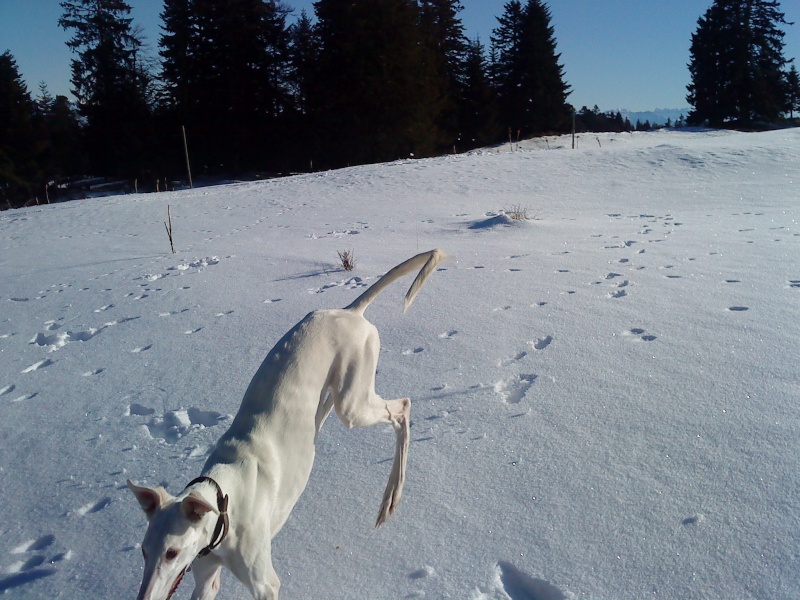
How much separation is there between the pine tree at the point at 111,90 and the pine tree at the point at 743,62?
27932 mm

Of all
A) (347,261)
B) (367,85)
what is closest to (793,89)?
(367,85)

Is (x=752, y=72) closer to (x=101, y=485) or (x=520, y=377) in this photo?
(x=520, y=377)

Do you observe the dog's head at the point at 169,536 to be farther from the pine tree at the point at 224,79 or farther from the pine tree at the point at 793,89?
the pine tree at the point at 793,89

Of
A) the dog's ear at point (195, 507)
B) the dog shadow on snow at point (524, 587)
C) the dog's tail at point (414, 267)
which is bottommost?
the dog shadow on snow at point (524, 587)

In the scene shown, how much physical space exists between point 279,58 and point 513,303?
28.0 meters

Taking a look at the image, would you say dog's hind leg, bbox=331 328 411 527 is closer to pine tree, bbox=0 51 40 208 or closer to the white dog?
the white dog

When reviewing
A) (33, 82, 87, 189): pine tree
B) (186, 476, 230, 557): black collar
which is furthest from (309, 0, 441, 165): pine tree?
(186, 476, 230, 557): black collar

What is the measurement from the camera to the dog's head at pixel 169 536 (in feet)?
5.14

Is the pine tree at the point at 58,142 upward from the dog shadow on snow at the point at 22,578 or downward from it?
upward

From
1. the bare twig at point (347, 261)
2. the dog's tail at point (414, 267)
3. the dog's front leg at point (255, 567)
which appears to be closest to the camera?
the dog's front leg at point (255, 567)

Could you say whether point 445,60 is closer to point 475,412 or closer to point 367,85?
point 367,85

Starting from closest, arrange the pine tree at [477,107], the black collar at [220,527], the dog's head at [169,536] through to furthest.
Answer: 1. the dog's head at [169,536]
2. the black collar at [220,527]
3. the pine tree at [477,107]

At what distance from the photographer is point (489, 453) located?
9.25ft

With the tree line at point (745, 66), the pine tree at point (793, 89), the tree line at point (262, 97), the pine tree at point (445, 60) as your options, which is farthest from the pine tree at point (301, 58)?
the pine tree at point (793, 89)
